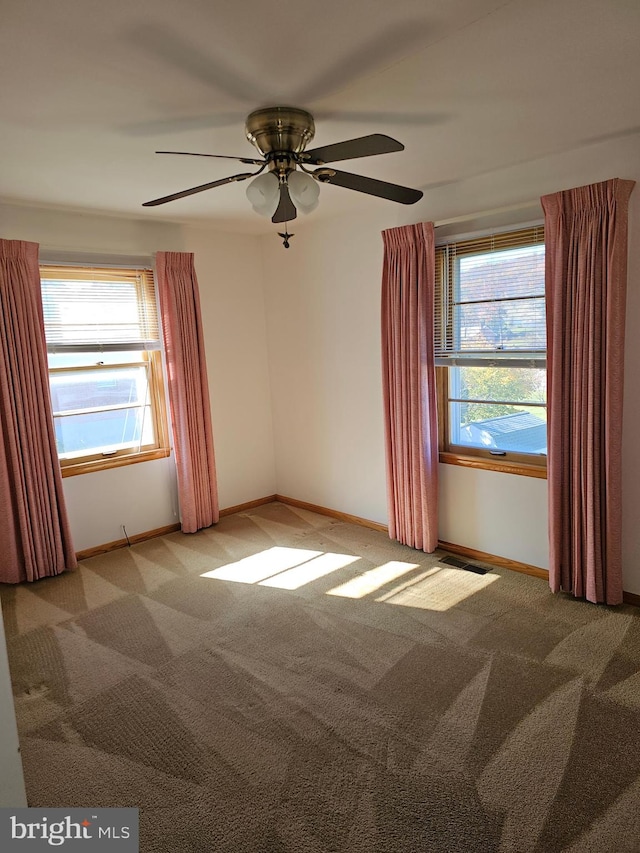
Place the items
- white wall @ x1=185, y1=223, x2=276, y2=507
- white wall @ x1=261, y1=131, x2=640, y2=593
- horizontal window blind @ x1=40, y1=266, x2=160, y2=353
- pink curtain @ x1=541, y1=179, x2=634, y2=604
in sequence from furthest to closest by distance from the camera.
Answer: white wall @ x1=185, y1=223, x2=276, y2=507
horizontal window blind @ x1=40, y1=266, x2=160, y2=353
white wall @ x1=261, y1=131, x2=640, y2=593
pink curtain @ x1=541, y1=179, x2=634, y2=604

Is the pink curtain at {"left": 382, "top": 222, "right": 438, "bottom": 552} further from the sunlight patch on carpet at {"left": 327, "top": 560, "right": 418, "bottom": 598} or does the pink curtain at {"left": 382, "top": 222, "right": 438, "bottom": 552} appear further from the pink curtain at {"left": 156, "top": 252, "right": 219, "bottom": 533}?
the pink curtain at {"left": 156, "top": 252, "right": 219, "bottom": 533}

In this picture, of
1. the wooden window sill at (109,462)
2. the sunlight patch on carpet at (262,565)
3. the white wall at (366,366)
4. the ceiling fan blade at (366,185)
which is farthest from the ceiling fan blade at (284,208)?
the wooden window sill at (109,462)

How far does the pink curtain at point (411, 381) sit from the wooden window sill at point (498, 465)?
0.13m

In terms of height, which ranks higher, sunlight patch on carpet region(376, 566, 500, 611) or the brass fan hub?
the brass fan hub

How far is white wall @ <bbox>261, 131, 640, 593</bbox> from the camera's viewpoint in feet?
10.2

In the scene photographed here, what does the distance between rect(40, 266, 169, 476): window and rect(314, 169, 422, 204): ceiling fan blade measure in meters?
2.58

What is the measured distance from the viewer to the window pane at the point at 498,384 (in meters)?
3.54

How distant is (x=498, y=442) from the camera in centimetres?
382


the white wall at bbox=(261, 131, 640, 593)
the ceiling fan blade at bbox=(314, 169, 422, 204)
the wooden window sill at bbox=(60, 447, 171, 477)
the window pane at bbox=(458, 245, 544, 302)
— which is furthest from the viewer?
the wooden window sill at bbox=(60, 447, 171, 477)

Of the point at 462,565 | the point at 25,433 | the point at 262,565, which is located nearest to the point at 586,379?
the point at 462,565

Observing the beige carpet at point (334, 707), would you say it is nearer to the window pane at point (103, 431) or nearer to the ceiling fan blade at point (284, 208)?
the window pane at point (103, 431)

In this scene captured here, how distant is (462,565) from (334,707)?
66.3 inches

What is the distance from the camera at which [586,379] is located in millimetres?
3096

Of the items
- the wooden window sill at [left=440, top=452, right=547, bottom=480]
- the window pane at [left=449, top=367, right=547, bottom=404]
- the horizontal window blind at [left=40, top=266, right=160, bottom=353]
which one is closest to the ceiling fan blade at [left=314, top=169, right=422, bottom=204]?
the window pane at [left=449, top=367, right=547, bottom=404]
